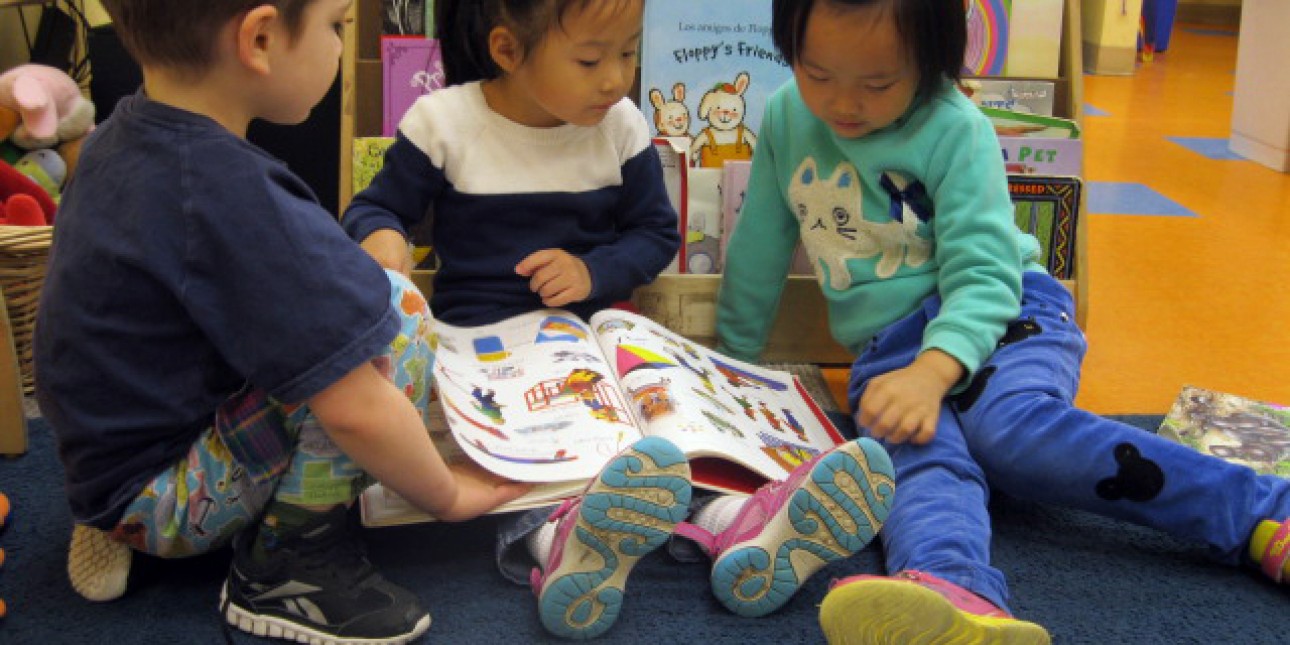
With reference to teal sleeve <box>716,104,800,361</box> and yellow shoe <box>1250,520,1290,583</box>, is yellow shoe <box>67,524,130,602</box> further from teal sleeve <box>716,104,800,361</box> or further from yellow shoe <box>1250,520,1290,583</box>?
yellow shoe <box>1250,520,1290,583</box>

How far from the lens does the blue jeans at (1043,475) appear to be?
39.8 inches

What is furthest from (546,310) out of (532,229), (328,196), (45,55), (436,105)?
(45,55)

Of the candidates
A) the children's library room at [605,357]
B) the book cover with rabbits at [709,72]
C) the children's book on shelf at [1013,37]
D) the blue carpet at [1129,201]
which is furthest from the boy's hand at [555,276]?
the blue carpet at [1129,201]

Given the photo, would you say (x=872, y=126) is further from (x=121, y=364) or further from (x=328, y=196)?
(x=328, y=196)

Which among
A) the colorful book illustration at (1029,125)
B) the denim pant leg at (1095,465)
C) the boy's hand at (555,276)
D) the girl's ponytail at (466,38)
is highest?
the girl's ponytail at (466,38)

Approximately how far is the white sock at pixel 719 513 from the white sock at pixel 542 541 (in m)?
0.14

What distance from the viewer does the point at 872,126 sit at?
1.19 metres

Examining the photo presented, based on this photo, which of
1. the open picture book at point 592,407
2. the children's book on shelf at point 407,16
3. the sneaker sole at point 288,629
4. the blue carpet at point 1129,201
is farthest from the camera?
the blue carpet at point 1129,201

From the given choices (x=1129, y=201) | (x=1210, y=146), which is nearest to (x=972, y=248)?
(x=1129, y=201)

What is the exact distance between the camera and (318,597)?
0.94m

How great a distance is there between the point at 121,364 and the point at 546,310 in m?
0.52

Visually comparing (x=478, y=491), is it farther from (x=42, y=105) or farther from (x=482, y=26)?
(x=42, y=105)

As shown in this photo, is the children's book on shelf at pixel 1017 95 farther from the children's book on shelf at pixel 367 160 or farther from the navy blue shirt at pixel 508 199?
the children's book on shelf at pixel 367 160

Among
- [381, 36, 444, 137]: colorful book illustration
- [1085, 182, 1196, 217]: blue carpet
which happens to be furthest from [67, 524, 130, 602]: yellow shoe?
[1085, 182, 1196, 217]: blue carpet
